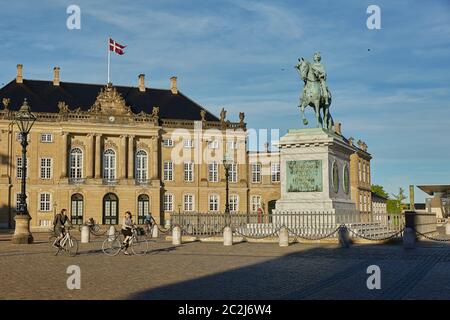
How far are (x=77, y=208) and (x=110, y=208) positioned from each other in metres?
3.36

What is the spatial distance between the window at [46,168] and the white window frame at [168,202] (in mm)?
12436

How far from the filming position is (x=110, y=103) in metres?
65.0

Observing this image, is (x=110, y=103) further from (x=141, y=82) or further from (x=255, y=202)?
(x=255, y=202)

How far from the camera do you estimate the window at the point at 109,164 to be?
212 ft

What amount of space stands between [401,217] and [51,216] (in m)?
41.0

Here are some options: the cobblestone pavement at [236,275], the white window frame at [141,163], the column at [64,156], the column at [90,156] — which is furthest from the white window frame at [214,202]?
the cobblestone pavement at [236,275]

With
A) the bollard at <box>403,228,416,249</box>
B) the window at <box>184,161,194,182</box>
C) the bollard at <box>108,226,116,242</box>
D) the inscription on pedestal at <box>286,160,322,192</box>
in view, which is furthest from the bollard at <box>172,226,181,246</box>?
the window at <box>184,161,194,182</box>

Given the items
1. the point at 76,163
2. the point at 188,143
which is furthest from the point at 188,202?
the point at 76,163

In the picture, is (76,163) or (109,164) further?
(109,164)

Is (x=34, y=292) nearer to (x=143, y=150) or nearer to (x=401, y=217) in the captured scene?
(x=401, y=217)

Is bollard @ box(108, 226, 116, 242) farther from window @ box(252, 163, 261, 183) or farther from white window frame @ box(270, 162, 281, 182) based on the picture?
white window frame @ box(270, 162, 281, 182)

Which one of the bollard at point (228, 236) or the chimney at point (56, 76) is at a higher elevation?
the chimney at point (56, 76)

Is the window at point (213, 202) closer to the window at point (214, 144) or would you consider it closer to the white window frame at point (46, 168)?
the window at point (214, 144)
